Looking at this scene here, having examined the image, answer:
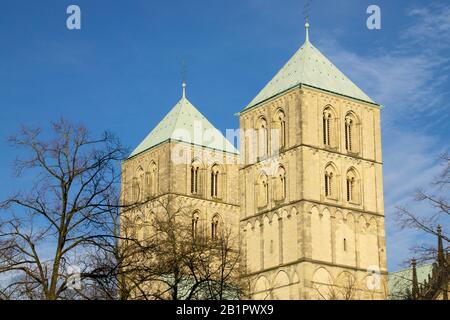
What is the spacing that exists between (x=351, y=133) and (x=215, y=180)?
43.3 ft

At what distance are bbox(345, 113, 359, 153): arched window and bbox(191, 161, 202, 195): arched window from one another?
13.1 meters

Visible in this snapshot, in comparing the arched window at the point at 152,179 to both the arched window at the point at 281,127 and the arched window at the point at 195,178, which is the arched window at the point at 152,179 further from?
the arched window at the point at 281,127

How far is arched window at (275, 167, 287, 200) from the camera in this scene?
217 feet

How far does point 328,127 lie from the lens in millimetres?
67062

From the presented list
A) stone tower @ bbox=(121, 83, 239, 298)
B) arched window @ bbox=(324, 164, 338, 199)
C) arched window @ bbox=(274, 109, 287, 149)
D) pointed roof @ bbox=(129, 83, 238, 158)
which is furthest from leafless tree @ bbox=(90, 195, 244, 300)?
pointed roof @ bbox=(129, 83, 238, 158)

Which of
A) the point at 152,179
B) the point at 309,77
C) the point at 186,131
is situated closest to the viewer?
the point at 309,77

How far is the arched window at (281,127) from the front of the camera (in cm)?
6669

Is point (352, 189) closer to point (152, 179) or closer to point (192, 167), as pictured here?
point (192, 167)

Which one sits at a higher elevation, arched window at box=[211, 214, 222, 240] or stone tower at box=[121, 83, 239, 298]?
stone tower at box=[121, 83, 239, 298]

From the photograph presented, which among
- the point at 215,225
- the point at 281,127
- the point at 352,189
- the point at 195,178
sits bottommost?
the point at 215,225

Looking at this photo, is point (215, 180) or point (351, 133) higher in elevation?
point (351, 133)

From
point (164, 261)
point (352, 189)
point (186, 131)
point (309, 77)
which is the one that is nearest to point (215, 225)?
point (186, 131)

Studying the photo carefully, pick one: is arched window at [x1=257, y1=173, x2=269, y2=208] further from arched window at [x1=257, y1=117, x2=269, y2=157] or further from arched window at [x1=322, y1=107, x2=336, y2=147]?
arched window at [x1=322, y1=107, x2=336, y2=147]
